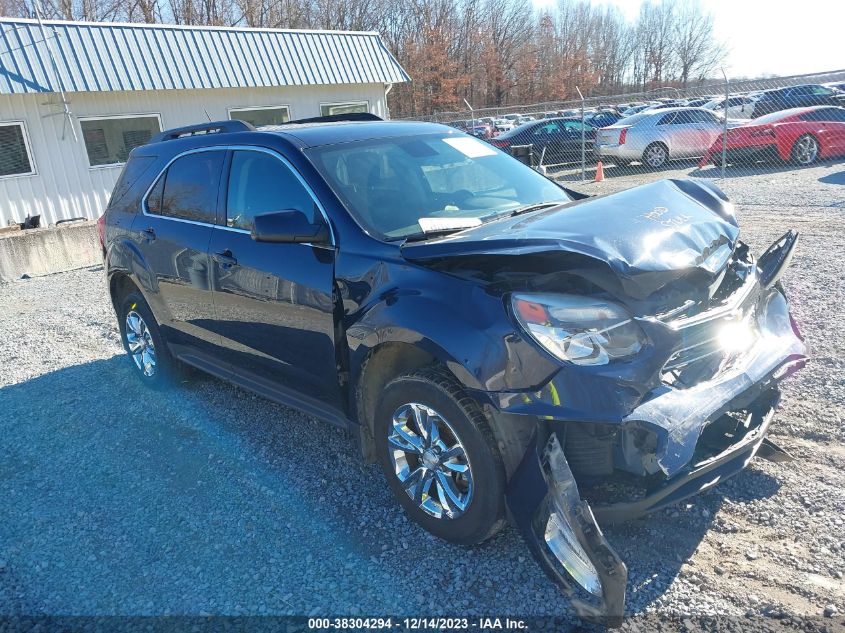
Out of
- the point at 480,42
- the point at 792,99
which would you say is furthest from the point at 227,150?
the point at 480,42

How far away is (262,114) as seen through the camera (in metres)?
15.9

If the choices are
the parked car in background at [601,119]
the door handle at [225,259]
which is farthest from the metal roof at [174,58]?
the door handle at [225,259]

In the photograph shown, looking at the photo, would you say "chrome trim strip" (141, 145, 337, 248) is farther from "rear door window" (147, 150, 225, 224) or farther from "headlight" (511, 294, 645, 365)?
"headlight" (511, 294, 645, 365)

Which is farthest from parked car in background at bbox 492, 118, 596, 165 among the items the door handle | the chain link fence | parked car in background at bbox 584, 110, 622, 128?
the door handle

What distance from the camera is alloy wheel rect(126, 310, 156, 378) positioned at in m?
5.29

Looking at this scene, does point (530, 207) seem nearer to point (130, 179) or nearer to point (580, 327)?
point (580, 327)

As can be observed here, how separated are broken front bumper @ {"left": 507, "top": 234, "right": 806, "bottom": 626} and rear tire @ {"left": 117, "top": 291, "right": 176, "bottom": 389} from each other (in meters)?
3.46

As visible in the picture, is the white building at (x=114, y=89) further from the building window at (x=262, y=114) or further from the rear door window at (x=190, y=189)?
the rear door window at (x=190, y=189)

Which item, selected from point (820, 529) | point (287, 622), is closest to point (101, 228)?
point (287, 622)

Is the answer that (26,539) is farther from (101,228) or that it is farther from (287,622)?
(101,228)

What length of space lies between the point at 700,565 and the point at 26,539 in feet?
10.8

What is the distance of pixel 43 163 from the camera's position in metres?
A: 13.2

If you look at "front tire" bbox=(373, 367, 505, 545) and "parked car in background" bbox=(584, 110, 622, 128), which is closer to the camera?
"front tire" bbox=(373, 367, 505, 545)

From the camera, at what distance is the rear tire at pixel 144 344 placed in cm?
509
